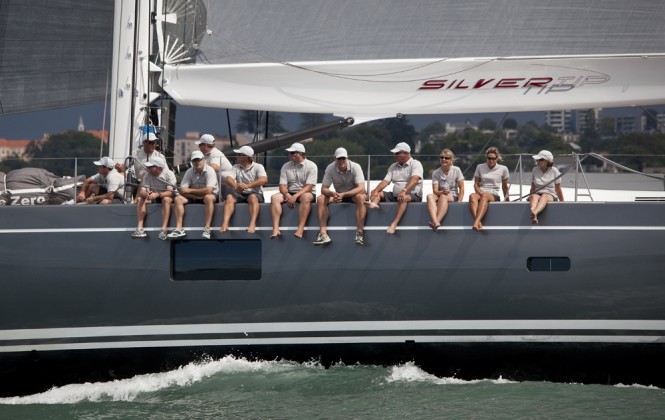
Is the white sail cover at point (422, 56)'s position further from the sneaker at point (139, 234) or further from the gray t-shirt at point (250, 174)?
the sneaker at point (139, 234)

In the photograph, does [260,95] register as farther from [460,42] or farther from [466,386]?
[466,386]

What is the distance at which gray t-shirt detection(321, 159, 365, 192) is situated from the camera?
1010 centimetres

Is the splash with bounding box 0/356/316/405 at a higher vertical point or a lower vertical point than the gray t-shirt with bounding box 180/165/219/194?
lower

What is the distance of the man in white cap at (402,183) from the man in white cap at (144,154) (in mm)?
2345

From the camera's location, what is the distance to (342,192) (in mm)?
10172

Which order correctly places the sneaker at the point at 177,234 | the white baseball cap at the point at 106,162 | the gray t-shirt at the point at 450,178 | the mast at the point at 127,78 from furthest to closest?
1. the mast at the point at 127,78
2. the white baseball cap at the point at 106,162
3. the gray t-shirt at the point at 450,178
4. the sneaker at the point at 177,234

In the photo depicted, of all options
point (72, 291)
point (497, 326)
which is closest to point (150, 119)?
point (72, 291)

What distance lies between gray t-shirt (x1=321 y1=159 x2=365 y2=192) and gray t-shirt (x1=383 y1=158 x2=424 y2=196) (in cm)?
29

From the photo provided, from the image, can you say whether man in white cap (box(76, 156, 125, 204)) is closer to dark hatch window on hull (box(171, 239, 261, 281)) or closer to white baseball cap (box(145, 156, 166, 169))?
white baseball cap (box(145, 156, 166, 169))

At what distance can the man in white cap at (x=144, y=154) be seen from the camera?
35.0 feet

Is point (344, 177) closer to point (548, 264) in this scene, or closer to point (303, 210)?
point (303, 210)

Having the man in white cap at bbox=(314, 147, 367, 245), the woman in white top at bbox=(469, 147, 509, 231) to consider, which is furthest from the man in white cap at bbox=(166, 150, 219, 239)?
the woman in white top at bbox=(469, 147, 509, 231)

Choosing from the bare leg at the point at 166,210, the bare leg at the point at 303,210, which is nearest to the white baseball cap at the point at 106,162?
the bare leg at the point at 166,210

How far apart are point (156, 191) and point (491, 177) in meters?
3.36
